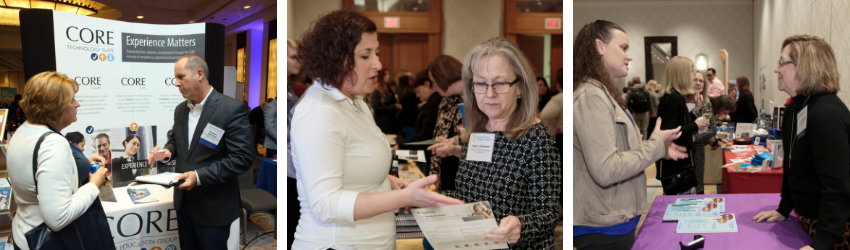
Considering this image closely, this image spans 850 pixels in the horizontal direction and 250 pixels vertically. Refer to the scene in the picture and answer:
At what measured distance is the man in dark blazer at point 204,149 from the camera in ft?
5.87

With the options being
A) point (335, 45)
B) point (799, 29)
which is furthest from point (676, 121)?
point (335, 45)

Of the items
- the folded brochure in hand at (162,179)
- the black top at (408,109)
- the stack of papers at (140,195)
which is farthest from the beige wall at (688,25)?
the black top at (408,109)

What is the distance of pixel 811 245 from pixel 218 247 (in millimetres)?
2061

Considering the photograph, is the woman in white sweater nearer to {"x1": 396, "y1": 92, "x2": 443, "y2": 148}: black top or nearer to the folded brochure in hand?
the folded brochure in hand

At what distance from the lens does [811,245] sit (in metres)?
1.44

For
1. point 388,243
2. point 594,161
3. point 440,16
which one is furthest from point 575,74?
point 440,16

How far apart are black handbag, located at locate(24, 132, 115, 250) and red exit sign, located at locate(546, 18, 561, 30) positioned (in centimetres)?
661

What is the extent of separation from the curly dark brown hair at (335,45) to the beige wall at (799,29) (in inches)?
52.9

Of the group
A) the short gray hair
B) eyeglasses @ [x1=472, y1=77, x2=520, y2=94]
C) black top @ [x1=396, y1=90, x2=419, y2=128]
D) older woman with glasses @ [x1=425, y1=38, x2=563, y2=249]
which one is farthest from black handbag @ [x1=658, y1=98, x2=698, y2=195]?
black top @ [x1=396, y1=90, x2=419, y2=128]

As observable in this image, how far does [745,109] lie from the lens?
A: 1.75m

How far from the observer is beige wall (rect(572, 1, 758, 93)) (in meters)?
1.75

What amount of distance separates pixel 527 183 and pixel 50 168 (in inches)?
61.5

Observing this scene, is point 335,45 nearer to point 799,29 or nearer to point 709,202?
point 799,29

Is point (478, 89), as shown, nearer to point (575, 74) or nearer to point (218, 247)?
point (575, 74)
